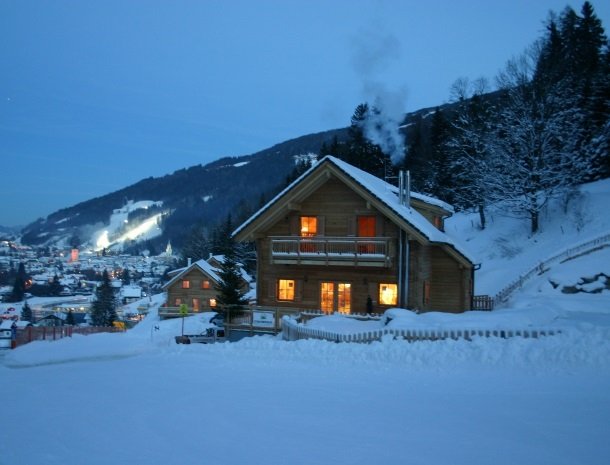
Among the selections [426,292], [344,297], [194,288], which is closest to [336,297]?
[344,297]

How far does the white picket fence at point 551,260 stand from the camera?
2819cm

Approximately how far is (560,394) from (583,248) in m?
21.9

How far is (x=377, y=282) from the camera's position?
23.7 meters

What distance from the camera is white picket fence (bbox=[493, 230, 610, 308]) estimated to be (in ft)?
92.5

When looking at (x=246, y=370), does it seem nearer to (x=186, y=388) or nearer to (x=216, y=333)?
(x=186, y=388)

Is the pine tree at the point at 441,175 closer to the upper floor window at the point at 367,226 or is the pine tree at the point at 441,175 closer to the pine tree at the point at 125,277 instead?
the upper floor window at the point at 367,226

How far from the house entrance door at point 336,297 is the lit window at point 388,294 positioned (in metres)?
1.61

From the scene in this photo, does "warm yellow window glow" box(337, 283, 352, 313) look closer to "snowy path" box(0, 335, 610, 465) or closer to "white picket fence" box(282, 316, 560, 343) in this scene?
"white picket fence" box(282, 316, 560, 343)

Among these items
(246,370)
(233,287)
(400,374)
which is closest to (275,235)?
(233,287)

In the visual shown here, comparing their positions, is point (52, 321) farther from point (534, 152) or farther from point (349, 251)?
point (534, 152)

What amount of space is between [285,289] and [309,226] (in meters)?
3.70

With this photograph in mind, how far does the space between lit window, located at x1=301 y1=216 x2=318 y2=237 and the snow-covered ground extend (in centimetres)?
763

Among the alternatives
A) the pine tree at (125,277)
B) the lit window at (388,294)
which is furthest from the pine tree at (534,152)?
the pine tree at (125,277)

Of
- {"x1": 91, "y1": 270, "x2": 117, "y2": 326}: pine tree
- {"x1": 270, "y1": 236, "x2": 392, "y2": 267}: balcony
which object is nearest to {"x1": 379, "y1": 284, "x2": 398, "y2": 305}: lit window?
{"x1": 270, "y1": 236, "x2": 392, "y2": 267}: balcony
